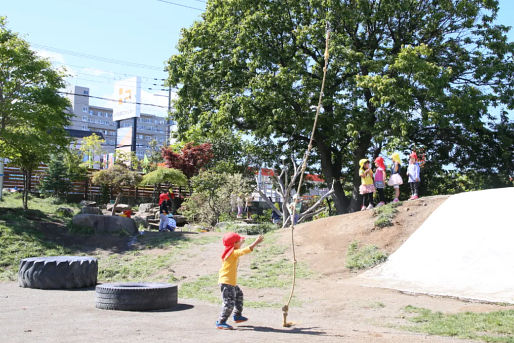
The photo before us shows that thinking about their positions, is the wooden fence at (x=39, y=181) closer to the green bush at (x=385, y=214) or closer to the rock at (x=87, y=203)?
the rock at (x=87, y=203)

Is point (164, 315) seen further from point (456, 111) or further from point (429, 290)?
point (456, 111)

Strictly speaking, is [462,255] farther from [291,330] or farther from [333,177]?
[333,177]

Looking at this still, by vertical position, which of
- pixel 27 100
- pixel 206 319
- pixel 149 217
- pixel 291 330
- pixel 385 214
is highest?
pixel 27 100

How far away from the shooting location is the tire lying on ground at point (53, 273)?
10.5 m

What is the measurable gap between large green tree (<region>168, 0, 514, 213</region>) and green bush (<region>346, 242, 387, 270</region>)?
20.0 feet

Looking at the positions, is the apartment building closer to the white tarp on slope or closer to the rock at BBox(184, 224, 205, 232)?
the rock at BBox(184, 224, 205, 232)

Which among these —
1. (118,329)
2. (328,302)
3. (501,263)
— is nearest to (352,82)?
(501,263)

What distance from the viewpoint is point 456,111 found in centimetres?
1748

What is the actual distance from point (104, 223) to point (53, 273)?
6.62 meters

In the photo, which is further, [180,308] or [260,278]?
[260,278]

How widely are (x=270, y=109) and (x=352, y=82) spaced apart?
347 centimetres

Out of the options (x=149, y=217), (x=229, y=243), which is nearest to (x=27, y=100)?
(x=149, y=217)

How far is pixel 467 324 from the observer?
21.1ft

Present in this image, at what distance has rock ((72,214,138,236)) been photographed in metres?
16.9
